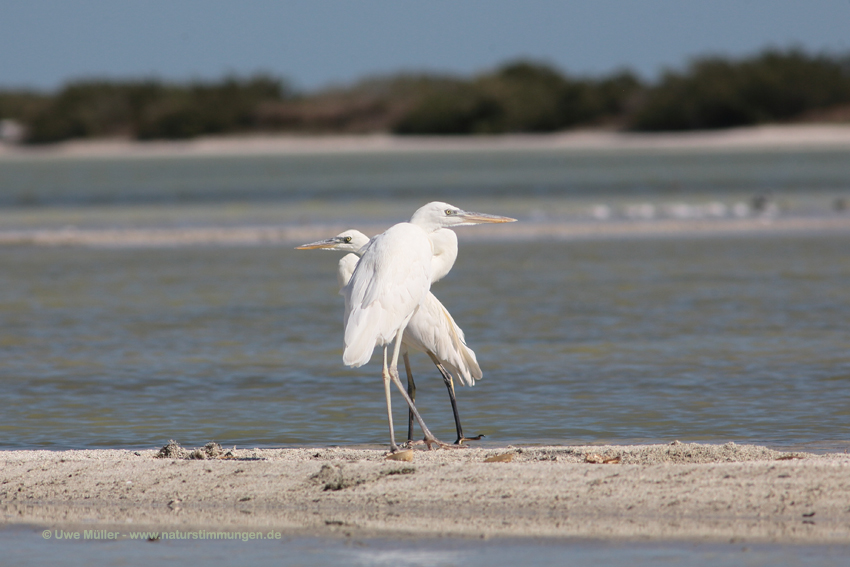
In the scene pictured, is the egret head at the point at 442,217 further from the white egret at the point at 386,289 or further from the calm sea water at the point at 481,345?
→ the calm sea water at the point at 481,345

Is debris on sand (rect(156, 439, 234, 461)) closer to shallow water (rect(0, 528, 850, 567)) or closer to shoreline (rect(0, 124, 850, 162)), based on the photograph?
shallow water (rect(0, 528, 850, 567))

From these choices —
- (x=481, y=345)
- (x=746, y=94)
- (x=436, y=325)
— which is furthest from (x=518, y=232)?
(x=746, y=94)

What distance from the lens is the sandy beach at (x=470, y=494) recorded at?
4.78m

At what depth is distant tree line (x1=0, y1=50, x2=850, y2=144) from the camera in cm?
6775

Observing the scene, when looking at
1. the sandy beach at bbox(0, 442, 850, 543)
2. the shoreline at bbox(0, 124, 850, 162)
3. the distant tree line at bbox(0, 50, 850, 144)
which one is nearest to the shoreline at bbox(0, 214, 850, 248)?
the sandy beach at bbox(0, 442, 850, 543)

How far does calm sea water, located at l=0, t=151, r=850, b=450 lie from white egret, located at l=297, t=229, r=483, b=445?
374 mm

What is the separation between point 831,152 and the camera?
51.0 metres

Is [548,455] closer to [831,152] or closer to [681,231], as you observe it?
[681,231]

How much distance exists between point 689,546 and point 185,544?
2.00 meters

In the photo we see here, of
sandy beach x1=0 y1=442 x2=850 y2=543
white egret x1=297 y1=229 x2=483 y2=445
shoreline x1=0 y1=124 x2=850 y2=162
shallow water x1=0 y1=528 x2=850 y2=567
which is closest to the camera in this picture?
shallow water x1=0 y1=528 x2=850 y2=567

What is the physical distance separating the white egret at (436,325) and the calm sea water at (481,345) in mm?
374

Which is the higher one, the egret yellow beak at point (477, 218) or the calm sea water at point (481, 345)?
the egret yellow beak at point (477, 218)

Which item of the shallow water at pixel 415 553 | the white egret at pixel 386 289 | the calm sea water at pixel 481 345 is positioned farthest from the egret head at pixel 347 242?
the shallow water at pixel 415 553

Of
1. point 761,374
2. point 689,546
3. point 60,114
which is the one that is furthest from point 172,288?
point 60,114
